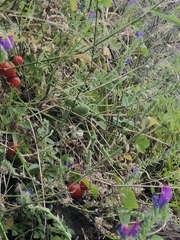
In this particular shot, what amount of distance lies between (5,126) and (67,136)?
0.19 metres

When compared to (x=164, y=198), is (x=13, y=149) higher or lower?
lower

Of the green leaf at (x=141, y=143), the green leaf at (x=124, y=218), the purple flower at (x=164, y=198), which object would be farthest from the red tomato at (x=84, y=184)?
the purple flower at (x=164, y=198)

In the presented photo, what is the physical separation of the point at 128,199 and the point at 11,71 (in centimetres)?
44

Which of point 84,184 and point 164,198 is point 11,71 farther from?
point 164,198

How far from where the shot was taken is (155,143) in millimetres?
1585

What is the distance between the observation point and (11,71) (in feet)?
3.96

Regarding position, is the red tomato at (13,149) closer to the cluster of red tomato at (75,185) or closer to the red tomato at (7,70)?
the cluster of red tomato at (75,185)

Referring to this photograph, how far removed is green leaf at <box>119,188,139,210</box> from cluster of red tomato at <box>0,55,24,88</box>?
1.29 ft

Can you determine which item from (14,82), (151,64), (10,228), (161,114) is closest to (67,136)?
(14,82)

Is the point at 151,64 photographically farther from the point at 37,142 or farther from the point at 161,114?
the point at 37,142

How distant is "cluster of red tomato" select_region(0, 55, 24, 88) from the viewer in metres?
1.20

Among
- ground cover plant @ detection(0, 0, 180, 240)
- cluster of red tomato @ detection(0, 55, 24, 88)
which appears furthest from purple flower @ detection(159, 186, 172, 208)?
cluster of red tomato @ detection(0, 55, 24, 88)

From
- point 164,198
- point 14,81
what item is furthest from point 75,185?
point 164,198

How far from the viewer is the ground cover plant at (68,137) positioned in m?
1.07
